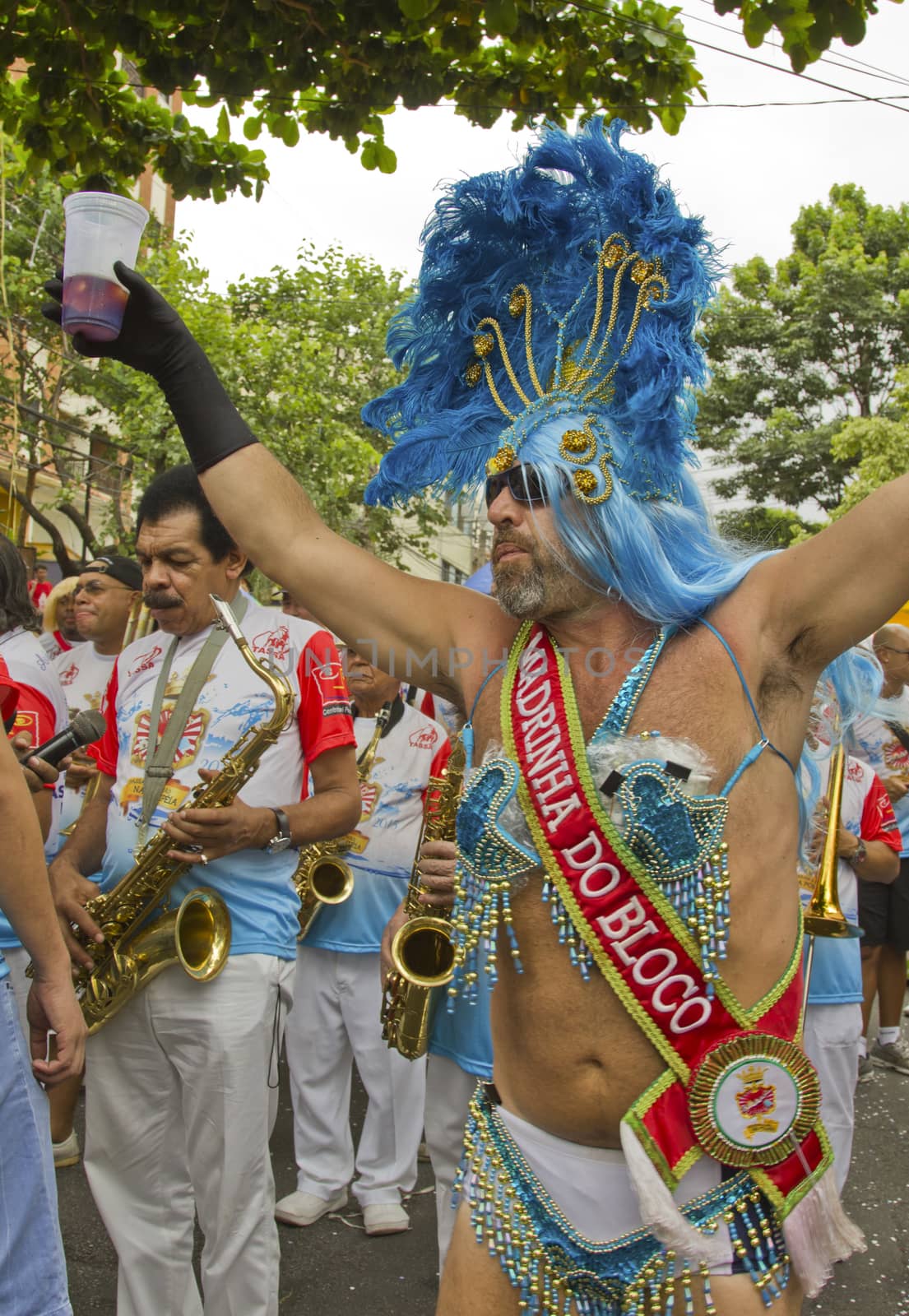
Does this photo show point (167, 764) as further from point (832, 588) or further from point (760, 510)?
point (760, 510)

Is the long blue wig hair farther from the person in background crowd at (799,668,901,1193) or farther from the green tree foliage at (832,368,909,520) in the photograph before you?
the green tree foliage at (832,368,909,520)

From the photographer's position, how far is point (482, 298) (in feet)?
8.68

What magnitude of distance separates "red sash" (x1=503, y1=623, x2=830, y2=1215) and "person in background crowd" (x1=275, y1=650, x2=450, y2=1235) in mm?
2600

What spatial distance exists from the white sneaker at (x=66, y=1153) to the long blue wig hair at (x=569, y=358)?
3634mm

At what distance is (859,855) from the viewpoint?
15.6 ft

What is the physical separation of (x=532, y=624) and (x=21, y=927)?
4.10 feet

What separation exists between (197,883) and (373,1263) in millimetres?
1813

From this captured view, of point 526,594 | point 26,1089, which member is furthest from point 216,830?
point 526,594

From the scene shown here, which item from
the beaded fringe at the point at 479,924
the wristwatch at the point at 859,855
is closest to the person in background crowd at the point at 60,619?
the wristwatch at the point at 859,855

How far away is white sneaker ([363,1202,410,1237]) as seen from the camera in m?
4.57

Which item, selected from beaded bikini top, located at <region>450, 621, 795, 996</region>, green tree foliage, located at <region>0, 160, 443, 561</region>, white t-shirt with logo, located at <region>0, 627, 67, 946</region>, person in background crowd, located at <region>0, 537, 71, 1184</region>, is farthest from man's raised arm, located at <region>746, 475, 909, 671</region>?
green tree foliage, located at <region>0, 160, 443, 561</region>

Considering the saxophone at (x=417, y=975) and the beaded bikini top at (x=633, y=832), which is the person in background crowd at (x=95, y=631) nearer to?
the saxophone at (x=417, y=975)

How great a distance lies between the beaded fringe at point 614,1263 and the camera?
2.05m

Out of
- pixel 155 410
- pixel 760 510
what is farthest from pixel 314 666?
pixel 760 510
